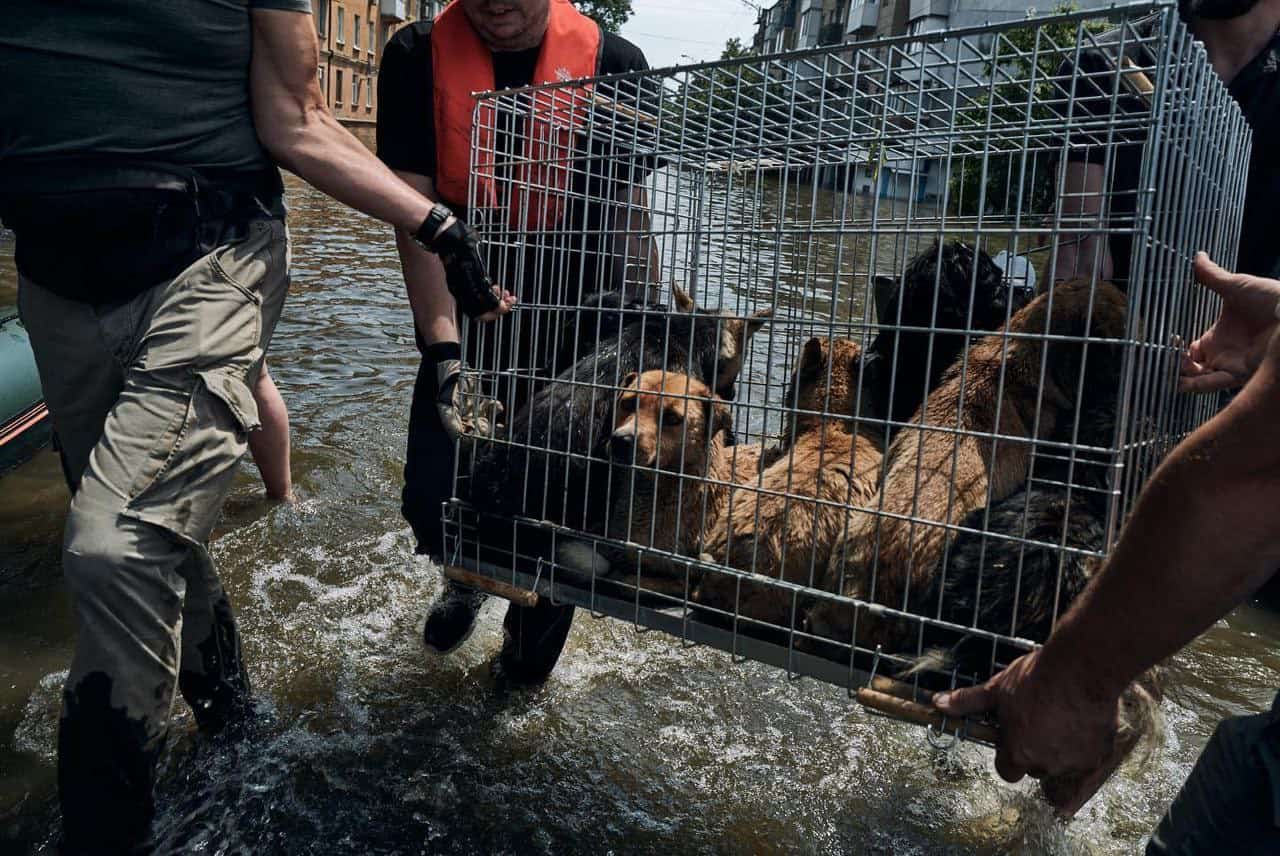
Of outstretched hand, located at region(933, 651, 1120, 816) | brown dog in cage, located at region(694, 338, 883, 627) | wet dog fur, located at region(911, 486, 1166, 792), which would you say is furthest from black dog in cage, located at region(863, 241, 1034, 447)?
outstretched hand, located at region(933, 651, 1120, 816)

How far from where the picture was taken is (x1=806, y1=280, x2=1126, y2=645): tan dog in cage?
2650 mm

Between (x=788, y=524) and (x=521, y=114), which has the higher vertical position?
(x=521, y=114)

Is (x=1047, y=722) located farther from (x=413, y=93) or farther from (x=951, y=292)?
(x=413, y=93)

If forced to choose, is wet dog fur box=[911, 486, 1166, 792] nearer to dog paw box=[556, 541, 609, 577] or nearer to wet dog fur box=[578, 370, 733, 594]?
wet dog fur box=[578, 370, 733, 594]

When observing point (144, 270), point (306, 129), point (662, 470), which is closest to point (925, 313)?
point (662, 470)

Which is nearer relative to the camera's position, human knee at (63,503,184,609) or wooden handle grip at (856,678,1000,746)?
wooden handle grip at (856,678,1000,746)

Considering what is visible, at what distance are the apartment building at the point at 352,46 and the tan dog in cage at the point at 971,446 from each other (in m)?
53.1

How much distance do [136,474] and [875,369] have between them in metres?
2.43

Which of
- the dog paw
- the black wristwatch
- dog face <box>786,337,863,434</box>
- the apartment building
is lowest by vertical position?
the dog paw

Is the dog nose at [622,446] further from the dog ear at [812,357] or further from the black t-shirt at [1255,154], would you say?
the black t-shirt at [1255,154]

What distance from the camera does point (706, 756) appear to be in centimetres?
372

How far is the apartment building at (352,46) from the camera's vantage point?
54531 millimetres

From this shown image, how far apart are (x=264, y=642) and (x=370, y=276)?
29.5ft

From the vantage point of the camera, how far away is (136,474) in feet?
8.36
